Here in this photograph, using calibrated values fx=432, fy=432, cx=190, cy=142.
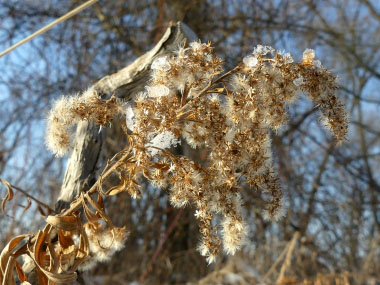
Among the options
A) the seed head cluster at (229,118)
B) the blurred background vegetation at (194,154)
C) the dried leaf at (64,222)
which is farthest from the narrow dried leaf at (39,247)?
the blurred background vegetation at (194,154)

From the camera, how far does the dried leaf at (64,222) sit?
Answer: 0.50m

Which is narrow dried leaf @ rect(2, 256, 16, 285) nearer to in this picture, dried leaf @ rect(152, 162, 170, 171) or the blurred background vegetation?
dried leaf @ rect(152, 162, 170, 171)

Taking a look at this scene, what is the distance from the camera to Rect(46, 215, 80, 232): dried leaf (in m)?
0.50

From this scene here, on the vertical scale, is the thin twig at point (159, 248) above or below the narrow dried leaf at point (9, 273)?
above

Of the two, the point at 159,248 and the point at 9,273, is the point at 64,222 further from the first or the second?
the point at 159,248

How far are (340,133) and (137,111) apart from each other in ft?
0.71

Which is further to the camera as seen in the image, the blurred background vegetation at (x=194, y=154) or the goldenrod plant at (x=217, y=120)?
the blurred background vegetation at (x=194, y=154)

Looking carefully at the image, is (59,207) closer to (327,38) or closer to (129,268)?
(129,268)

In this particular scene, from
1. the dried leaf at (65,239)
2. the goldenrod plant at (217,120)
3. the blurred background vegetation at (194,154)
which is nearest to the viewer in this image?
the goldenrod plant at (217,120)

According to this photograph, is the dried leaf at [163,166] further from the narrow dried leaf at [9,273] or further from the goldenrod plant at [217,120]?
the narrow dried leaf at [9,273]

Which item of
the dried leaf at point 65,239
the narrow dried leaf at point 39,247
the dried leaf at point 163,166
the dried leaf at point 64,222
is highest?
the dried leaf at point 163,166

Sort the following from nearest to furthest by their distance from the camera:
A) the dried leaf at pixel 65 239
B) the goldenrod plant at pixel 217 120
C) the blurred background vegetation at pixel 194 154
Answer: the goldenrod plant at pixel 217 120
the dried leaf at pixel 65 239
the blurred background vegetation at pixel 194 154

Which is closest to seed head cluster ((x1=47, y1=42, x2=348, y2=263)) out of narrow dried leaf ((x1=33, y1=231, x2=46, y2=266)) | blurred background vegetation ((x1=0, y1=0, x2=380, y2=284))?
narrow dried leaf ((x1=33, y1=231, x2=46, y2=266))

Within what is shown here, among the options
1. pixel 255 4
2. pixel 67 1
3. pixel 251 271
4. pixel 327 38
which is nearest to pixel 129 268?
pixel 251 271
